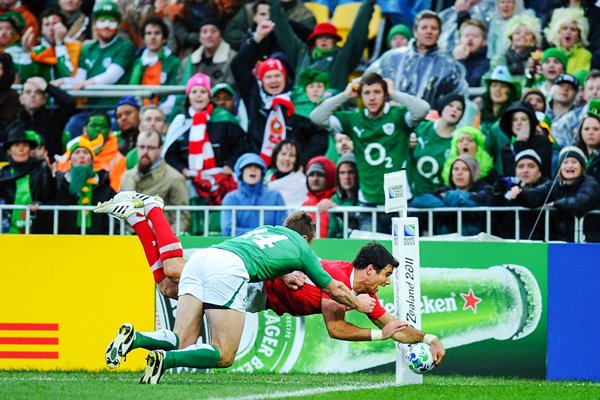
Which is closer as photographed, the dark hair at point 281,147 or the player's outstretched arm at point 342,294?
the player's outstretched arm at point 342,294

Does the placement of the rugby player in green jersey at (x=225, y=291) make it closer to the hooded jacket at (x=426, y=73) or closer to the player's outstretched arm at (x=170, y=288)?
the player's outstretched arm at (x=170, y=288)

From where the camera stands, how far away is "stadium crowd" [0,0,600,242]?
1489 centimetres

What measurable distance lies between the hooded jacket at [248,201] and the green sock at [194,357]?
397cm

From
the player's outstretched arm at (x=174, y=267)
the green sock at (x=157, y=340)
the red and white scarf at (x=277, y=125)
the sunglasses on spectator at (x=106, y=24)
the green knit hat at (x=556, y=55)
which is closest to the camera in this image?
the green sock at (x=157, y=340)

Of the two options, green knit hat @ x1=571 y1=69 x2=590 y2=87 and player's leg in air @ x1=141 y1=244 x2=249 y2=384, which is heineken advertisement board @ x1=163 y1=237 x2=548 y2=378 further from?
green knit hat @ x1=571 y1=69 x2=590 y2=87

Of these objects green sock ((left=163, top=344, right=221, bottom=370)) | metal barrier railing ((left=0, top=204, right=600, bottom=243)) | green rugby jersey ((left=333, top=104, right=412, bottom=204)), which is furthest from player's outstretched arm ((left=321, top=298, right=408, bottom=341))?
green rugby jersey ((left=333, top=104, right=412, bottom=204))

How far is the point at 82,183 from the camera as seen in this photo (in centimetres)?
1591

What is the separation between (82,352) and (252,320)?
170 cm

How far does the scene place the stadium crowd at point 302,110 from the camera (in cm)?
1489

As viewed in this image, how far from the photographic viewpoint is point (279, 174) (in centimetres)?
1611

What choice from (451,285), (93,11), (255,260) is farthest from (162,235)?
(93,11)

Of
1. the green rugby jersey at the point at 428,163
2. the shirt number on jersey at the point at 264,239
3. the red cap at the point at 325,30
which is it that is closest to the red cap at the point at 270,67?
the red cap at the point at 325,30

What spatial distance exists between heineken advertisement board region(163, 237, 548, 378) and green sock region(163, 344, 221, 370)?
2.75 m

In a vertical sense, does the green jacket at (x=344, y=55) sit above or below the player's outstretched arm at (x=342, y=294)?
above
